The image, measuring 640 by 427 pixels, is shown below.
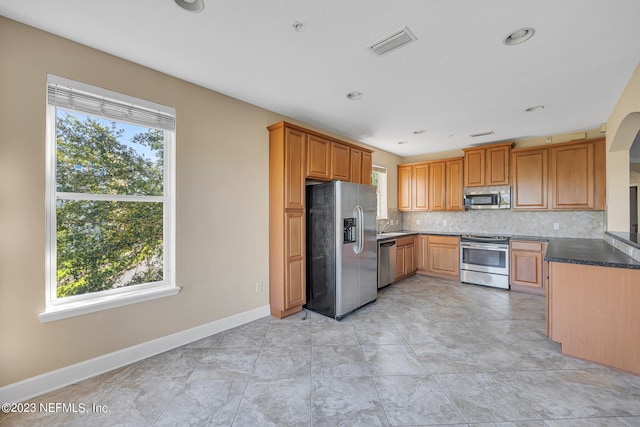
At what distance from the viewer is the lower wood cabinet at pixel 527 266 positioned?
13.6 ft

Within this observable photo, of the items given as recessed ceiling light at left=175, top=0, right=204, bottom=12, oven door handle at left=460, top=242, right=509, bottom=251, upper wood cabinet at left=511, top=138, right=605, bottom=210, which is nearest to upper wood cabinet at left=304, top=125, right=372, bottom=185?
recessed ceiling light at left=175, top=0, right=204, bottom=12

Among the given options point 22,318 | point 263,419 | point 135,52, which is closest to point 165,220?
point 22,318

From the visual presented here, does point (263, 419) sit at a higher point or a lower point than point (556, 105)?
lower

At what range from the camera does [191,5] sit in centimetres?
170

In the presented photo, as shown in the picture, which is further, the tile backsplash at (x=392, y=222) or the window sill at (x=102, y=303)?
the tile backsplash at (x=392, y=222)

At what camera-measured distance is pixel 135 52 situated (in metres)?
2.21

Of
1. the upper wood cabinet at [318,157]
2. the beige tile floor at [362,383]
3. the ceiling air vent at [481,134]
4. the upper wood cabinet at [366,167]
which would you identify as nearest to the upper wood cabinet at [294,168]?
the upper wood cabinet at [318,157]

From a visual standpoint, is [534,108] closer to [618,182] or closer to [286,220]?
[618,182]

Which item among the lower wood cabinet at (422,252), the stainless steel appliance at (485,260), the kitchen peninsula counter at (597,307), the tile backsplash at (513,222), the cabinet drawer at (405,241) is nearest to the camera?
the kitchen peninsula counter at (597,307)

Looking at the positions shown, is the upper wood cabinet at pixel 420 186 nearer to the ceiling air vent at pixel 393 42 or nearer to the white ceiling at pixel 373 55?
the white ceiling at pixel 373 55

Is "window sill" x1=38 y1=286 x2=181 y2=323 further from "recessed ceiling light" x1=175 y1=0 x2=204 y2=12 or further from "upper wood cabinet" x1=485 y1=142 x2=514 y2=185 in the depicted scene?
"upper wood cabinet" x1=485 y1=142 x2=514 y2=185

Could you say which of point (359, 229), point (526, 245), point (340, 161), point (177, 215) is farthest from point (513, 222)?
point (177, 215)

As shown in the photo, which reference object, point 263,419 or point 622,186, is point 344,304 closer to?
point 263,419

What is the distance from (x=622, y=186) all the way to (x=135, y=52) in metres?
5.66
